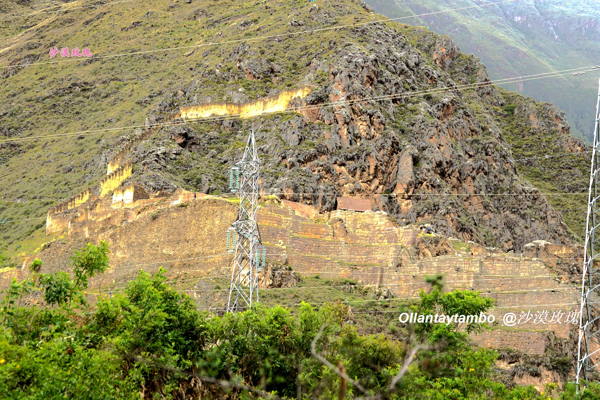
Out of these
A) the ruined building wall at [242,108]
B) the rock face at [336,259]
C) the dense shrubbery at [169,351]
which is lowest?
the rock face at [336,259]

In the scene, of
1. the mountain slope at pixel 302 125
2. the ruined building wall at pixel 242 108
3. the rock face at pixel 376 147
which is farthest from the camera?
the ruined building wall at pixel 242 108

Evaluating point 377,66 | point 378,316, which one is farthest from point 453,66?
point 378,316

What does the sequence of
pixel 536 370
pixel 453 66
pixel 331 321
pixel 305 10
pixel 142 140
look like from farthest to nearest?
pixel 453 66, pixel 305 10, pixel 142 140, pixel 536 370, pixel 331 321

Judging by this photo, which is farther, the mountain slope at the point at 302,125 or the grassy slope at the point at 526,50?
the grassy slope at the point at 526,50

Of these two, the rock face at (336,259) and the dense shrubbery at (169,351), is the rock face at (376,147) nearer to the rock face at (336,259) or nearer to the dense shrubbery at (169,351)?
the rock face at (336,259)

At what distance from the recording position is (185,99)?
84688 millimetres

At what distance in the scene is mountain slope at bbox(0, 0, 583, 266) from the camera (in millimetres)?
65750

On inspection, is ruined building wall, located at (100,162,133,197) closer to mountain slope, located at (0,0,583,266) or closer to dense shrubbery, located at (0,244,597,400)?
mountain slope, located at (0,0,583,266)

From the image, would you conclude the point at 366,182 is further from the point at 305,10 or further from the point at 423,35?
the point at 423,35

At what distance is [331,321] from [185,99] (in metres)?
58.1

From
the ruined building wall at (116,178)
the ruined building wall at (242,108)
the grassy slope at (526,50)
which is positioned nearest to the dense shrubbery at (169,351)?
the ruined building wall at (116,178)

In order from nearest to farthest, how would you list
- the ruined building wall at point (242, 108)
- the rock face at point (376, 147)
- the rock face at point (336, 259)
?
1. the rock face at point (336, 259)
2. the rock face at point (376, 147)
3. the ruined building wall at point (242, 108)

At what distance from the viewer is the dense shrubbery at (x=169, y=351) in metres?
21.6

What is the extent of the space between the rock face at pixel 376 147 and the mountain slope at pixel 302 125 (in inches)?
6.4
